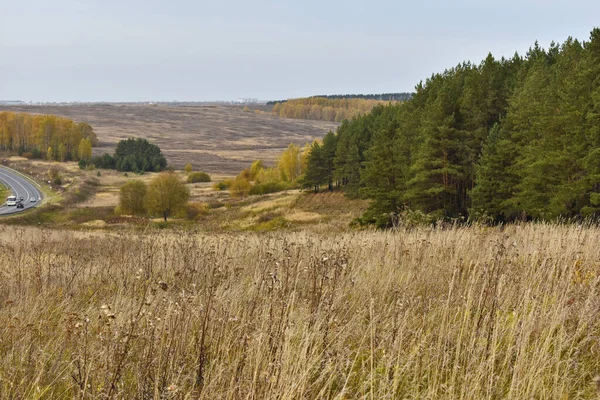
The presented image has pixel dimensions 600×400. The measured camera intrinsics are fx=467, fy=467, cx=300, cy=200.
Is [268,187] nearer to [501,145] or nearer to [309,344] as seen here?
[501,145]

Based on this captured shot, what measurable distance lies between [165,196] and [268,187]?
23.5 metres

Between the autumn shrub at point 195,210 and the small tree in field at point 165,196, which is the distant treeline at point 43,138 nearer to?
the autumn shrub at point 195,210

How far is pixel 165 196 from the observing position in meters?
64.4

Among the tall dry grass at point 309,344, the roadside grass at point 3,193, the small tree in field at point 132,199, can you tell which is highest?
the tall dry grass at point 309,344

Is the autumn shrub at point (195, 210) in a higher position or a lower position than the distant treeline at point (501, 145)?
lower

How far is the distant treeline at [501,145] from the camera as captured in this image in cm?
2653

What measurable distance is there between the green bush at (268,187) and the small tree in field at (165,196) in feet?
61.4

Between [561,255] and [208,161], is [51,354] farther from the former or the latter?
[208,161]

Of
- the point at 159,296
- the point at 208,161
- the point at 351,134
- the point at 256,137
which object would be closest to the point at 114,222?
the point at 351,134

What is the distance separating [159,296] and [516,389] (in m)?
3.08

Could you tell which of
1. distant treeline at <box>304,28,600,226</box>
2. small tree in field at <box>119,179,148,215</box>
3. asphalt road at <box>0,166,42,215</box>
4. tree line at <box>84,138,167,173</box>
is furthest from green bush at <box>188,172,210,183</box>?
distant treeline at <box>304,28,600,226</box>

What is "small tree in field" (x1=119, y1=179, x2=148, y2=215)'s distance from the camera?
66.7m

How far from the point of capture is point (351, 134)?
67875 mm

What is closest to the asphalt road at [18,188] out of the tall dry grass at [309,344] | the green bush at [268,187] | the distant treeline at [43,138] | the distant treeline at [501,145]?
the distant treeline at [43,138]
